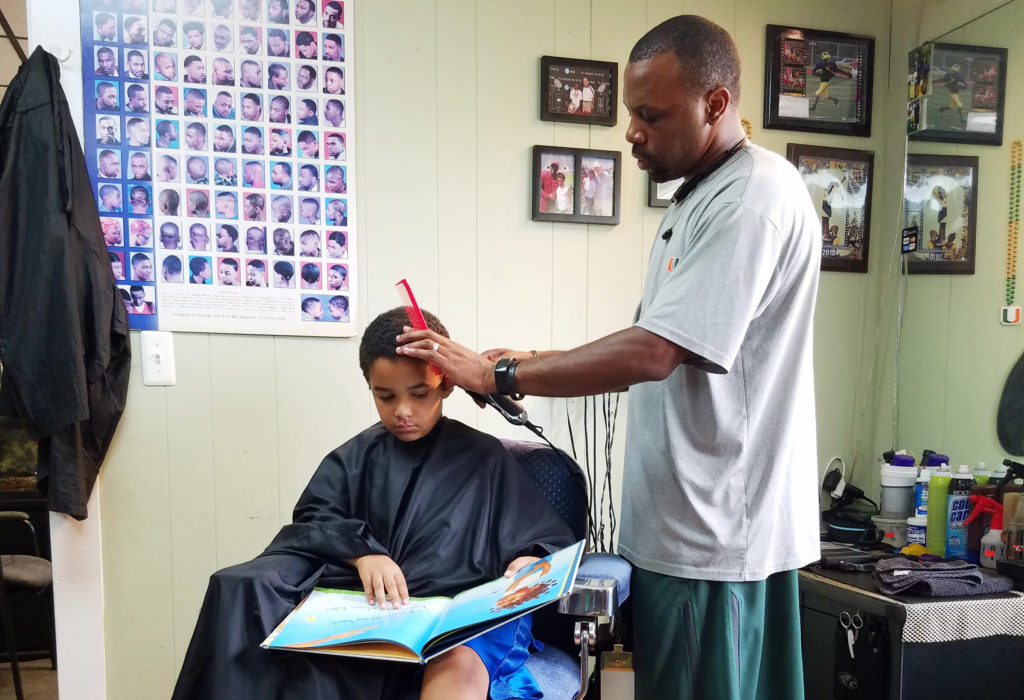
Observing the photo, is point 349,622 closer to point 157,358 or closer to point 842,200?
point 157,358

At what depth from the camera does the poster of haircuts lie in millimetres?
2109

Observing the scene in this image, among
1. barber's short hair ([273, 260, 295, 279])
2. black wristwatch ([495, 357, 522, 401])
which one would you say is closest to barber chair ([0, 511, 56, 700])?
barber's short hair ([273, 260, 295, 279])

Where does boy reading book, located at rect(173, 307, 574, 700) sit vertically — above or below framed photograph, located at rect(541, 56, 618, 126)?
below

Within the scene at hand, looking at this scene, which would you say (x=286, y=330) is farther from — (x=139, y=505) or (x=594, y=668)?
(x=594, y=668)

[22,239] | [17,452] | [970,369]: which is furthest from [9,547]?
[970,369]

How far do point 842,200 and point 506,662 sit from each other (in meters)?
2.13

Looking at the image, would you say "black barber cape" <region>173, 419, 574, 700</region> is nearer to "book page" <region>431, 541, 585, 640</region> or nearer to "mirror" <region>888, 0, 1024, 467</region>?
"book page" <region>431, 541, 585, 640</region>

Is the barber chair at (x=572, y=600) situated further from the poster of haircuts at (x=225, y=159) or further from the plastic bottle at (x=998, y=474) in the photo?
the plastic bottle at (x=998, y=474)

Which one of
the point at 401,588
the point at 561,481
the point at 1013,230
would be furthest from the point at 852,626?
the point at 401,588

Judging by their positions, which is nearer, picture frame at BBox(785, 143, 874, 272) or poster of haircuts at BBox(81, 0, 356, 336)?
poster of haircuts at BBox(81, 0, 356, 336)

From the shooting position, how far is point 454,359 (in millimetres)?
1346

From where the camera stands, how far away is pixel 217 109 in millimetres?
2170

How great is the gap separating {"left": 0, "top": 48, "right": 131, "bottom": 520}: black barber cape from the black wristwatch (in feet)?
4.23

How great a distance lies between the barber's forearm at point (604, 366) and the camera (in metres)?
1.13
